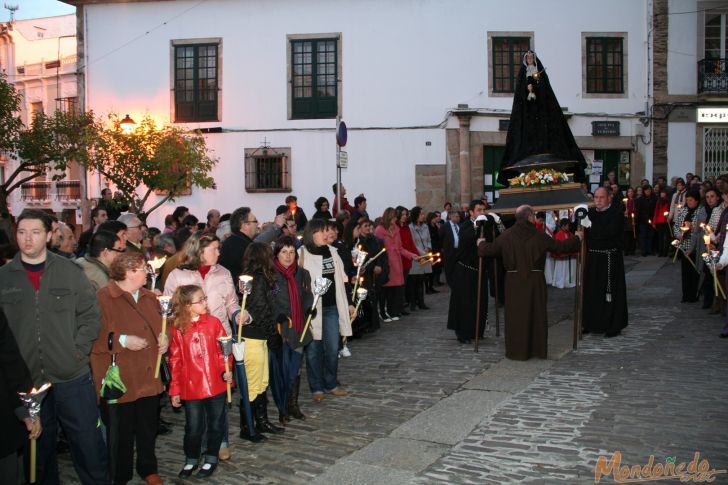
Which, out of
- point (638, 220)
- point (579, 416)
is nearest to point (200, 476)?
point (579, 416)

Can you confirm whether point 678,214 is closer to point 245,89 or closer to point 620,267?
point 620,267

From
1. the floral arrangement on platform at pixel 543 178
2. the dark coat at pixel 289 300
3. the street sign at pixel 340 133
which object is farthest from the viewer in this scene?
the street sign at pixel 340 133

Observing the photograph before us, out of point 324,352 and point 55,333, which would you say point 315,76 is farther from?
point 55,333

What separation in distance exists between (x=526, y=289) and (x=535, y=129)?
4015 mm

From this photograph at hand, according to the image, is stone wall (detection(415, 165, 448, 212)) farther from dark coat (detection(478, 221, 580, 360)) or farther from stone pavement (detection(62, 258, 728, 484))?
dark coat (detection(478, 221, 580, 360))

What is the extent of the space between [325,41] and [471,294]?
1551 cm

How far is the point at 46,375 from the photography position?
17.1ft

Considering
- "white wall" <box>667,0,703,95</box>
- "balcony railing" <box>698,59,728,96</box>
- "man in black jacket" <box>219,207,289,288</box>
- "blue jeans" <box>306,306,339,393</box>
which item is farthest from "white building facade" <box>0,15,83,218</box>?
"blue jeans" <box>306,306,339,393</box>

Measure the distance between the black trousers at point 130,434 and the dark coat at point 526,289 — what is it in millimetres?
5374

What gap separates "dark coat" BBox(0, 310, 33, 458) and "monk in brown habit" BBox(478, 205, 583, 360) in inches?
259

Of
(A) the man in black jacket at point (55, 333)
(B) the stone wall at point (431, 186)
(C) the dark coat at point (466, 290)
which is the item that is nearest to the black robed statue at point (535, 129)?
(C) the dark coat at point (466, 290)

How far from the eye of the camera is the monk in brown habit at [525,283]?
9906 millimetres

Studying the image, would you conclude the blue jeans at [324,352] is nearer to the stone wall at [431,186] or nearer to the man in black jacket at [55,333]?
the man in black jacket at [55,333]

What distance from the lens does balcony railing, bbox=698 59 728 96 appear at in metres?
24.1
